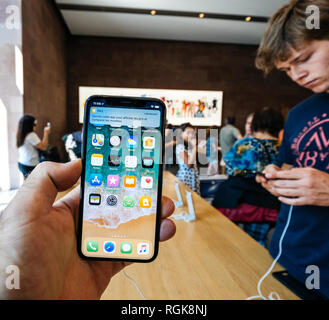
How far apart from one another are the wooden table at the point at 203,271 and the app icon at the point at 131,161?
0.81 ft

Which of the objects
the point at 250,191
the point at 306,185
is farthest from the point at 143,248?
the point at 250,191

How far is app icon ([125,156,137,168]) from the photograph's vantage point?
30cm

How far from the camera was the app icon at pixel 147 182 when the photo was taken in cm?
31

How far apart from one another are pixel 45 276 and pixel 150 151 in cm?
19

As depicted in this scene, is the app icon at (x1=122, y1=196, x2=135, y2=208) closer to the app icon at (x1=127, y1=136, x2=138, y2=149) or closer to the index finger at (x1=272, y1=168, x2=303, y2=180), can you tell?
the app icon at (x1=127, y1=136, x2=138, y2=149)

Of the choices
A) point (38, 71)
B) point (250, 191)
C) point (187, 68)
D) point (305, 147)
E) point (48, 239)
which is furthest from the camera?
point (187, 68)

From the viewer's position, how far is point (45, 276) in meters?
0.27

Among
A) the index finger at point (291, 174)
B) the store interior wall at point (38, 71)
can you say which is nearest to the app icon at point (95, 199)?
the store interior wall at point (38, 71)

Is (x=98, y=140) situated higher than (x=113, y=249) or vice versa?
(x=98, y=140)

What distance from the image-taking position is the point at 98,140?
302 mm

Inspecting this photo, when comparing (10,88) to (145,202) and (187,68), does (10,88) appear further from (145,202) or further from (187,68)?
(187,68)

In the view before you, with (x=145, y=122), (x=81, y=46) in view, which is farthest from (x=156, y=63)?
(x=145, y=122)

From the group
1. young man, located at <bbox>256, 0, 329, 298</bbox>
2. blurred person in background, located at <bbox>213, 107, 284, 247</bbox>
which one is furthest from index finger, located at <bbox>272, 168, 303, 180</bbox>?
blurred person in background, located at <bbox>213, 107, 284, 247</bbox>

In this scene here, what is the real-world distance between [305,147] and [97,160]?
1.71 ft
